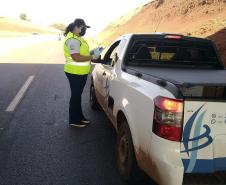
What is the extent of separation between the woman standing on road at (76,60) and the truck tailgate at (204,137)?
11.0ft

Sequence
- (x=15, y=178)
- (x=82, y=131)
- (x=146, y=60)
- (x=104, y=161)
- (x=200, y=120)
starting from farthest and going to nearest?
(x=82, y=131)
(x=146, y=60)
(x=104, y=161)
(x=15, y=178)
(x=200, y=120)

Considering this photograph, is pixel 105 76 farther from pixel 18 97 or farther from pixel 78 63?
pixel 18 97

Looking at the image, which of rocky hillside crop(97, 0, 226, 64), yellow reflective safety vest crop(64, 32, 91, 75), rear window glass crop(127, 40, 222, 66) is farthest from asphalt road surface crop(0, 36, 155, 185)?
rocky hillside crop(97, 0, 226, 64)

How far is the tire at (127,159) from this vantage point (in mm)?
4475

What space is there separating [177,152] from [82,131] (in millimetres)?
3492

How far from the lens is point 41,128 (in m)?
6.99

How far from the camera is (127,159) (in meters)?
4.64

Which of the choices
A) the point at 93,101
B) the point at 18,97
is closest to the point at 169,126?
the point at 93,101

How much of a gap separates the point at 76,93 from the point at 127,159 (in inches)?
105

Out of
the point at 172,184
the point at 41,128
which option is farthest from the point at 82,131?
the point at 172,184

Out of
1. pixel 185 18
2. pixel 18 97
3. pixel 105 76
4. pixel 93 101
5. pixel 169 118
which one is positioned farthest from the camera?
pixel 185 18

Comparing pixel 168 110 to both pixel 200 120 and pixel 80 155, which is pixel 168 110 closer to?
pixel 200 120

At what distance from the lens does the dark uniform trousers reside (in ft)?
22.6

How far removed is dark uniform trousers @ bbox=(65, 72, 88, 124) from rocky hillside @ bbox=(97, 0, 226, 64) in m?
11.4
